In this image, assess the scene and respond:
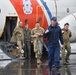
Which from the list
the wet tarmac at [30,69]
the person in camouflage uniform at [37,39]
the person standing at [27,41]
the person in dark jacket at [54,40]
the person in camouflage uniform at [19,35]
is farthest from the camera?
the person standing at [27,41]

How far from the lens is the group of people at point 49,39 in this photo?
39.9ft

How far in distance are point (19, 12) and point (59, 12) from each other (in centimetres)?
189

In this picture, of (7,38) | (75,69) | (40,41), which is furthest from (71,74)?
(7,38)

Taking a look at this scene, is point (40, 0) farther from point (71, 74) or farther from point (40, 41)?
point (71, 74)

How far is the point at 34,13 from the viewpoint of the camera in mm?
18172

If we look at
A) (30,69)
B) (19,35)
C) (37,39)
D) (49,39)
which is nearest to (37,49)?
(37,39)

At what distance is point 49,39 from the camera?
40.1 ft

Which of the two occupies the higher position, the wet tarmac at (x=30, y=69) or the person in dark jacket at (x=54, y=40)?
the person in dark jacket at (x=54, y=40)

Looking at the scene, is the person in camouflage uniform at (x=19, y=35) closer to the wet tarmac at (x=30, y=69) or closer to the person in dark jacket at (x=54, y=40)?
the wet tarmac at (x=30, y=69)

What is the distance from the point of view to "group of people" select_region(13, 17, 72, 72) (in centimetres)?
1216

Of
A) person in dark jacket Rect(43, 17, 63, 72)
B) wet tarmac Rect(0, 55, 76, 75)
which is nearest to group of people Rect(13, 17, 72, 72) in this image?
person in dark jacket Rect(43, 17, 63, 72)

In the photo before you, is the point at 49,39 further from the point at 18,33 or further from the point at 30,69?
the point at 18,33

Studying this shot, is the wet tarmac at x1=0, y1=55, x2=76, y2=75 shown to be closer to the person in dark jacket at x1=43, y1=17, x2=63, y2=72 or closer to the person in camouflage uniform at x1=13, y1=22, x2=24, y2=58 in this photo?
the person in dark jacket at x1=43, y1=17, x2=63, y2=72

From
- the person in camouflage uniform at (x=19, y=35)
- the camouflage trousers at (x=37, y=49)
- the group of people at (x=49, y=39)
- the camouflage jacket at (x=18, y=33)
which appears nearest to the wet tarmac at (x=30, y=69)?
the group of people at (x=49, y=39)
